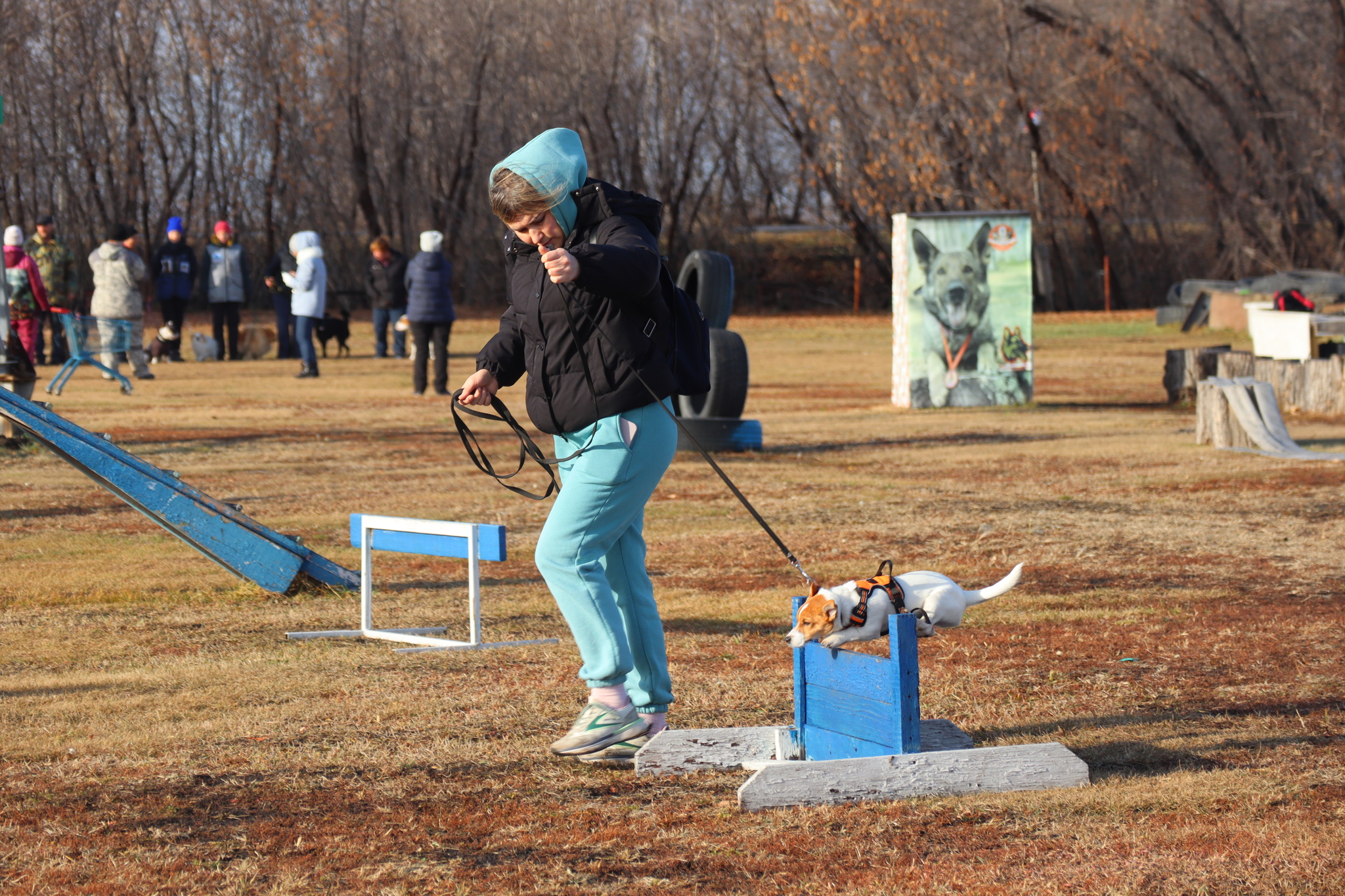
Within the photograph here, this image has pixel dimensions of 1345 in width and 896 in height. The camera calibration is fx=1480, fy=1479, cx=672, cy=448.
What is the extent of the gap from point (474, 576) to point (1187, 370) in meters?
13.0

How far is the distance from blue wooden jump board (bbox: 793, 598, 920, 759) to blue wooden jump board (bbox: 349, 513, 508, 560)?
1772 millimetres

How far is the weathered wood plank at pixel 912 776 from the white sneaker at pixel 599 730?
0.52 meters

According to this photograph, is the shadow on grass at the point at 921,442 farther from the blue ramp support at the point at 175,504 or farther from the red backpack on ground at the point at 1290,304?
the blue ramp support at the point at 175,504

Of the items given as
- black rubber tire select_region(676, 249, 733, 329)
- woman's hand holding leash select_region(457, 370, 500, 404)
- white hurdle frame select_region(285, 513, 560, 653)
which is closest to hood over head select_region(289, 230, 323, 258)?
black rubber tire select_region(676, 249, 733, 329)

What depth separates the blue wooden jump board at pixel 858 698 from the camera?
399 centimetres

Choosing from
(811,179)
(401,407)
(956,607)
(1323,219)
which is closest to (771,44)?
(811,179)

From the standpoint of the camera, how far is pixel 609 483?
4223 millimetres

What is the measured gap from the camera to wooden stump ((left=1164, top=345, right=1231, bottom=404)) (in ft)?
54.2

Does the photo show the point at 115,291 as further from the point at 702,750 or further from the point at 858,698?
the point at 858,698

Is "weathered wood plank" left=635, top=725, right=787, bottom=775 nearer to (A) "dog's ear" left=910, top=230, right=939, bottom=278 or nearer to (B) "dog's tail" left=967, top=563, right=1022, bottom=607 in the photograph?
(B) "dog's tail" left=967, top=563, right=1022, bottom=607

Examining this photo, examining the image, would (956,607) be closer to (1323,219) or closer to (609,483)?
(609,483)

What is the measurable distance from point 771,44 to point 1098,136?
28.8ft

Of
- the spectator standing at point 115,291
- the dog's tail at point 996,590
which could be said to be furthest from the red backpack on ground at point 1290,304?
the dog's tail at point 996,590

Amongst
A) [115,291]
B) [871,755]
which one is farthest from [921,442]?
[115,291]
